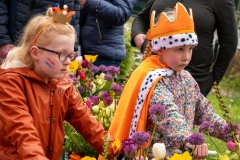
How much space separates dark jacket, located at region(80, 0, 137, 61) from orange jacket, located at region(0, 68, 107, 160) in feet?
8.14

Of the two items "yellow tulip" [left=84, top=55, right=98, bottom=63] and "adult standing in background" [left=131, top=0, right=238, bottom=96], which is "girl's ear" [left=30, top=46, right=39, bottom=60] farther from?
"yellow tulip" [left=84, top=55, right=98, bottom=63]

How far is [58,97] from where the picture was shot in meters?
3.21

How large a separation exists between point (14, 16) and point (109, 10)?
1.21m

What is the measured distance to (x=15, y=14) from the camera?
15.6 ft

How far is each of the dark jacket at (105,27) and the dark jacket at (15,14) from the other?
0.99 m

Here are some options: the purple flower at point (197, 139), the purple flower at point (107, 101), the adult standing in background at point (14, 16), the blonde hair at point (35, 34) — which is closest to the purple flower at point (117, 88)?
the purple flower at point (107, 101)

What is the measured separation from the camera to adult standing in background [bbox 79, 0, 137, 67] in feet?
19.0

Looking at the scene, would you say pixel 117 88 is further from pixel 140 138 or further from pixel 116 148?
pixel 140 138

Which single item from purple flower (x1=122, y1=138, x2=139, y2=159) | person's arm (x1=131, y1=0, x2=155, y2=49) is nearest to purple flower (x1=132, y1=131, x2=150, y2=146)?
purple flower (x1=122, y1=138, x2=139, y2=159)

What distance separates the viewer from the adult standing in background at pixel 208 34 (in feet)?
14.9

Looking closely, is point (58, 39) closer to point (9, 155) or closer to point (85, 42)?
point (9, 155)

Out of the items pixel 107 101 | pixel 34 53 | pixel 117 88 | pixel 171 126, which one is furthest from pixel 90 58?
pixel 34 53

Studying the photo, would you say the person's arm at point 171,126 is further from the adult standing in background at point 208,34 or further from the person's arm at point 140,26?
the person's arm at point 140,26

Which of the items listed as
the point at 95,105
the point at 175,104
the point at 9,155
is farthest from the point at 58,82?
the point at 95,105
